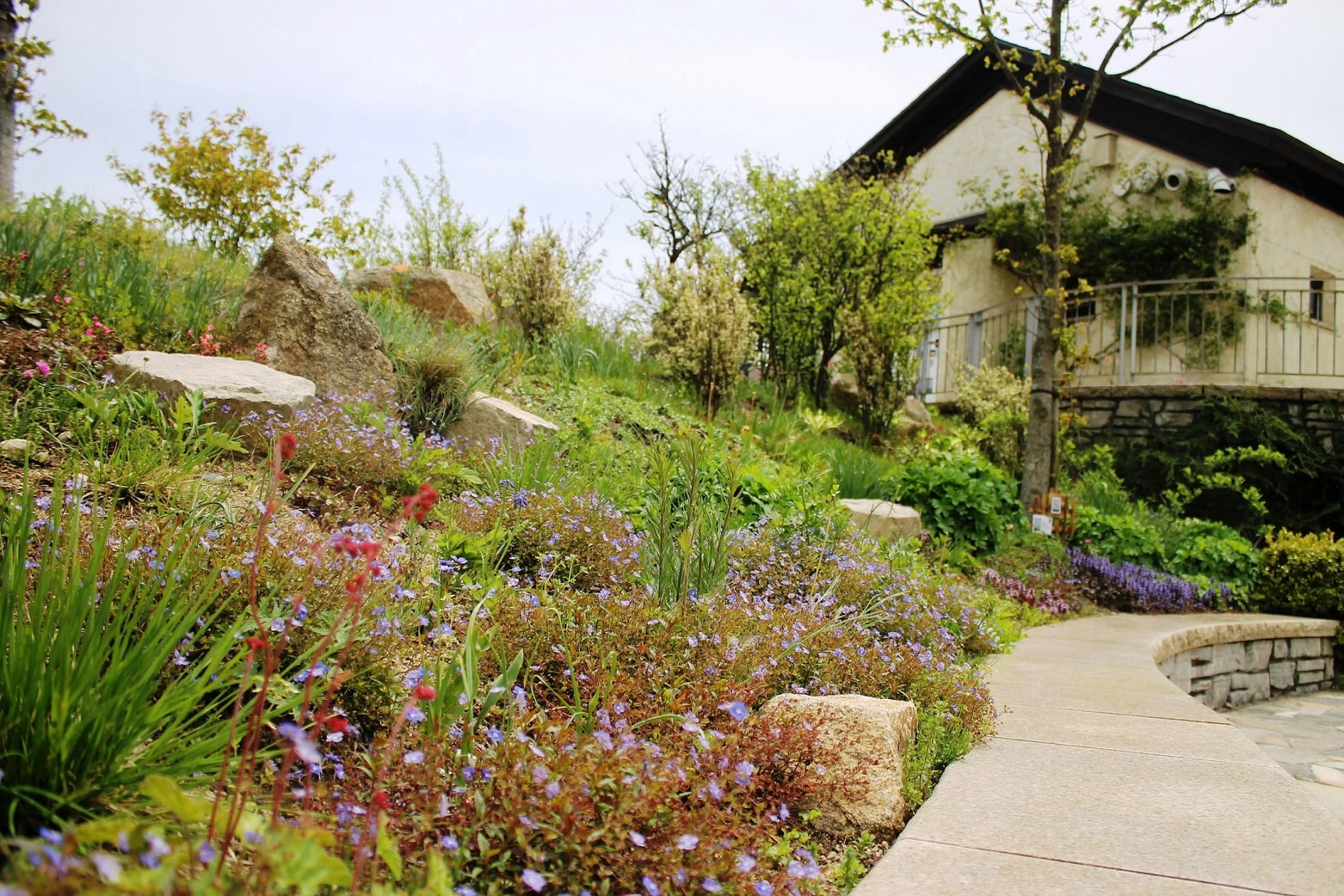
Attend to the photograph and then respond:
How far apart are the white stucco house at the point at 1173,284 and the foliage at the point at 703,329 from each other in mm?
4296

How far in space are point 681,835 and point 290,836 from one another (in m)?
0.75

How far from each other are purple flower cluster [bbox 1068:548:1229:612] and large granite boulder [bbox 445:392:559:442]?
4.60 meters

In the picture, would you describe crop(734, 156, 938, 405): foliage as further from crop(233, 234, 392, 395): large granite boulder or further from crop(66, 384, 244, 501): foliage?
crop(66, 384, 244, 501): foliage

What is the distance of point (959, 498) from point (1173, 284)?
8370mm

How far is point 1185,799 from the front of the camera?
7.36 feet

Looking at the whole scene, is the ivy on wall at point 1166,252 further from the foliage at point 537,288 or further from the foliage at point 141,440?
the foliage at point 141,440

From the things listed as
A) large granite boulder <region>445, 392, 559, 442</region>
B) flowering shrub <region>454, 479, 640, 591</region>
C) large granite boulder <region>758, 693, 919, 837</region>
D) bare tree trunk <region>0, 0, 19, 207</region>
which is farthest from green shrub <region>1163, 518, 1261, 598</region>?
bare tree trunk <region>0, 0, 19, 207</region>

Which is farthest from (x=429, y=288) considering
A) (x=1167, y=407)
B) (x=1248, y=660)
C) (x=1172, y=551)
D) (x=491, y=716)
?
(x=1167, y=407)

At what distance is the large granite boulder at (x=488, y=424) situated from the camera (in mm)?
5281

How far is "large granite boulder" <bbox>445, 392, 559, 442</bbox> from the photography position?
17.3ft

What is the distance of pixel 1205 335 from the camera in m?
12.1

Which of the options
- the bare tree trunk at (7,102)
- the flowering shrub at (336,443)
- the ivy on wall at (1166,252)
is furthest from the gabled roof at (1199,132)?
the flowering shrub at (336,443)

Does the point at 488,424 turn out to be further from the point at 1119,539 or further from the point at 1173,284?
the point at 1173,284

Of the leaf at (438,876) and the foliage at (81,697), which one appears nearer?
the leaf at (438,876)
